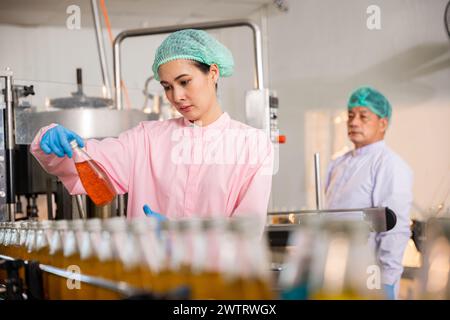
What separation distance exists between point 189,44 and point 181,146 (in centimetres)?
20

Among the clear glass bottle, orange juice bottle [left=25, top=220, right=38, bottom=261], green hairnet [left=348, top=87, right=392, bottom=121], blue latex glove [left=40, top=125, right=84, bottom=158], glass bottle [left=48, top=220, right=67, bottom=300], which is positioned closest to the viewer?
the clear glass bottle

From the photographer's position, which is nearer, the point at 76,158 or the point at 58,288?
the point at 58,288

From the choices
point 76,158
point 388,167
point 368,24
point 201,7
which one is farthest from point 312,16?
point 76,158

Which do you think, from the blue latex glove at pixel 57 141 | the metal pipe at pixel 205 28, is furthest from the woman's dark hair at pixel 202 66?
the blue latex glove at pixel 57 141

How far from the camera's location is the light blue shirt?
109 cm

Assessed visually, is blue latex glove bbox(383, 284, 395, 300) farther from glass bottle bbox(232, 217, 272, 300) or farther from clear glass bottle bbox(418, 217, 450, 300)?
glass bottle bbox(232, 217, 272, 300)

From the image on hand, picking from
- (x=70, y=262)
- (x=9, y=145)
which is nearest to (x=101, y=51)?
(x=9, y=145)

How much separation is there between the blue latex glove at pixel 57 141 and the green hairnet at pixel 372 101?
589 mm

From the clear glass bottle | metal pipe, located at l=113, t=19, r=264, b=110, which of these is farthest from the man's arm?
metal pipe, located at l=113, t=19, r=264, b=110

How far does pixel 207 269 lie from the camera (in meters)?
0.72

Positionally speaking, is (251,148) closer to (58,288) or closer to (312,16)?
(312,16)

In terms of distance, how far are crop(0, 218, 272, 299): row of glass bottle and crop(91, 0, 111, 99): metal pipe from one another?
54 centimetres

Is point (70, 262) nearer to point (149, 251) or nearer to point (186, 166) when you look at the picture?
point (149, 251)

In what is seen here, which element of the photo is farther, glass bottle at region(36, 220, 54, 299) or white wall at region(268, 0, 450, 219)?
white wall at region(268, 0, 450, 219)
